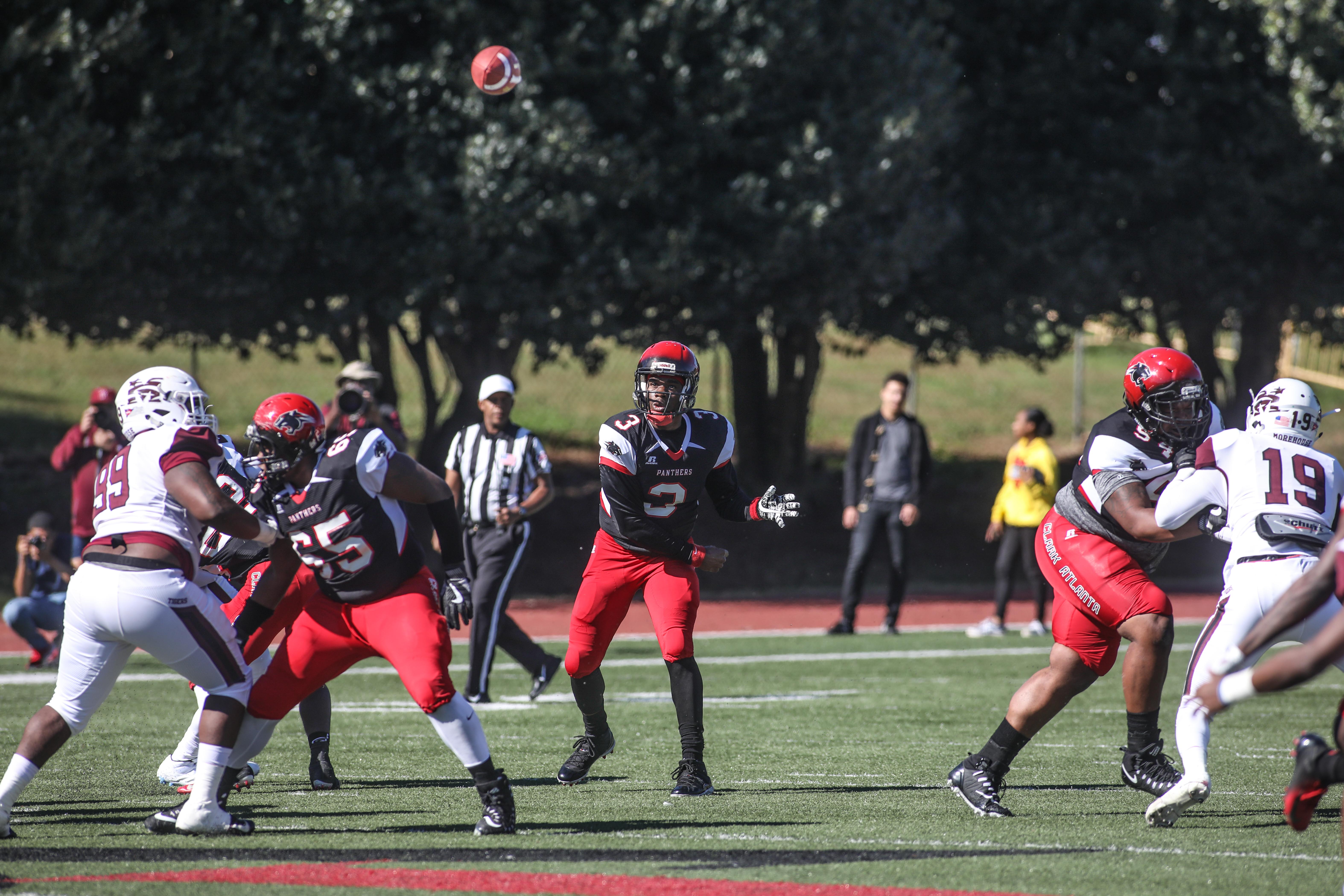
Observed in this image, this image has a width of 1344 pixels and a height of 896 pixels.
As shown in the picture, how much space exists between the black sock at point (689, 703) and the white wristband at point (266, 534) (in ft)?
6.05

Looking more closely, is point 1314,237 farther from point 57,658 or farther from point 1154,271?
point 57,658

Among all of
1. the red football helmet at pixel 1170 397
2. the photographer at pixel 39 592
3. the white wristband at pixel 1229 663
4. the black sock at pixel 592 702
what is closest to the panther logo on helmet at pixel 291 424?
the black sock at pixel 592 702

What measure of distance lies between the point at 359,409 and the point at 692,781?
412 cm

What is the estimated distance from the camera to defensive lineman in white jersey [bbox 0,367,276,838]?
530cm

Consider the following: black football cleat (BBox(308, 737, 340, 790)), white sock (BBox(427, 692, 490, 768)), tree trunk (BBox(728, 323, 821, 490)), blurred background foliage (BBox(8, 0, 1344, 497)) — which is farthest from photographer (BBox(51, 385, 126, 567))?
tree trunk (BBox(728, 323, 821, 490))

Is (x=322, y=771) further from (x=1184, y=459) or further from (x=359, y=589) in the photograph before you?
(x=1184, y=459)

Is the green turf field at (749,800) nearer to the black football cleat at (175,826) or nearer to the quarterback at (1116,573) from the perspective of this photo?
the black football cleat at (175,826)

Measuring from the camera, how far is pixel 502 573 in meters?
9.66

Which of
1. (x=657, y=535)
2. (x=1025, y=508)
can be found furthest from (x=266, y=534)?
(x=1025, y=508)

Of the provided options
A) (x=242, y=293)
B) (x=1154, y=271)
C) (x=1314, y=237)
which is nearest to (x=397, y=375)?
(x=242, y=293)

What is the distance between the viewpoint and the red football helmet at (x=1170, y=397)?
602cm

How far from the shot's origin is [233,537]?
5965mm

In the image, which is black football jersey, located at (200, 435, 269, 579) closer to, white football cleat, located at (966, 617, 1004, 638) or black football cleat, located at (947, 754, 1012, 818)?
black football cleat, located at (947, 754, 1012, 818)

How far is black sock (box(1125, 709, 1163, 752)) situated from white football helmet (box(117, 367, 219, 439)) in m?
4.18
